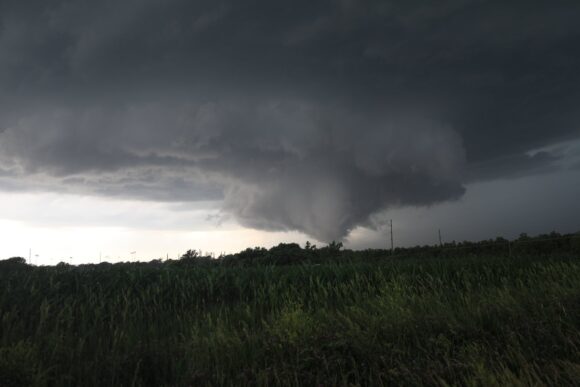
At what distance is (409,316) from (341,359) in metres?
2.22

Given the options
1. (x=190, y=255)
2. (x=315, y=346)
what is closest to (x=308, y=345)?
(x=315, y=346)

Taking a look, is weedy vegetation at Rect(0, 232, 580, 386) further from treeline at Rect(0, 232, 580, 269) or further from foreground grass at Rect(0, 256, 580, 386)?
treeline at Rect(0, 232, 580, 269)

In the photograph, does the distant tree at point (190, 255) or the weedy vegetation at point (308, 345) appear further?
the distant tree at point (190, 255)

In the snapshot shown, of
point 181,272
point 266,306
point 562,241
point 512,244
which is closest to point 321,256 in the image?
point 512,244

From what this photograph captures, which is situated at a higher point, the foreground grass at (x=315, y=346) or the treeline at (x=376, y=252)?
the treeline at (x=376, y=252)

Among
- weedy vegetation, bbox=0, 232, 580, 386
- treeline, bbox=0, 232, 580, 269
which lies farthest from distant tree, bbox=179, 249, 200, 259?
weedy vegetation, bbox=0, 232, 580, 386

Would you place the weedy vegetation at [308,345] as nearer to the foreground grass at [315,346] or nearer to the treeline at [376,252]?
the foreground grass at [315,346]

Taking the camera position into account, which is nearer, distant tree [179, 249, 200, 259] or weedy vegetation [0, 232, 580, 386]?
weedy vegetation [0, 232, 580, 386]

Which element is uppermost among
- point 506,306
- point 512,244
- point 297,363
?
point 512,244

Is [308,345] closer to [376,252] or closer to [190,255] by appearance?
[190,255]

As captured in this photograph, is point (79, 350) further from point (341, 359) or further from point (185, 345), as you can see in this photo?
point (341, 359)

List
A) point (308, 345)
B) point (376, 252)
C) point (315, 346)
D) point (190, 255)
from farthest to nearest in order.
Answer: point (376, 252) → point (190, 255) → point (308, 345) → point (315, 346)

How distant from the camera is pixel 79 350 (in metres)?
7.91

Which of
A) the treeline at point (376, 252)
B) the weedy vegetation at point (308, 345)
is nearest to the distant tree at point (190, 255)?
the treeline at point (376, 252)
